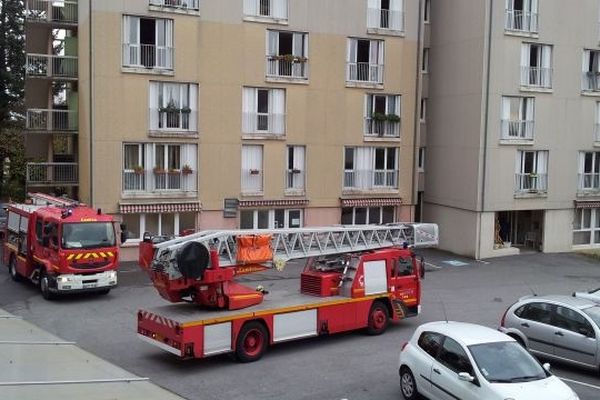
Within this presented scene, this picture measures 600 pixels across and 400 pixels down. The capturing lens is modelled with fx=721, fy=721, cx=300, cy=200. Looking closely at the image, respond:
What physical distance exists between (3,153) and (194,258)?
3720 centimetres

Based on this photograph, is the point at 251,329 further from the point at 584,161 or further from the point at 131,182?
the point at 584,161

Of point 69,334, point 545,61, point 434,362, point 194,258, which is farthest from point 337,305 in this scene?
point 545,61

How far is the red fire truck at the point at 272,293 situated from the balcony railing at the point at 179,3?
15.0 meters

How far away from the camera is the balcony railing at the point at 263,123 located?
31.6m

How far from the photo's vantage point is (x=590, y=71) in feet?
118

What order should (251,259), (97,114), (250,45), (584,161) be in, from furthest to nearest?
(584,161) < (250,45) < (97,114) < (251,259)

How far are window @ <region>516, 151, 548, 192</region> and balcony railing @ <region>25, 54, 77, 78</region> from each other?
21.0 m

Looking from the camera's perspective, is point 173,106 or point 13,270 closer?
point 13,270

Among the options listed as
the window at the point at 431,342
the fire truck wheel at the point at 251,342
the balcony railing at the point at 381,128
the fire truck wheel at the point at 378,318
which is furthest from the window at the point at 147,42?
the window at the point at 431,342

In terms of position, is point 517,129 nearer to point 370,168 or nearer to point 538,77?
point 538,77

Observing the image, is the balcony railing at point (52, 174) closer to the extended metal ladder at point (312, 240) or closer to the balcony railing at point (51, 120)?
the balcony railing at point (51, 120)

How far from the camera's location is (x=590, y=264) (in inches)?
1310

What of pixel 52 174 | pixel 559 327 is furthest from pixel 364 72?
pixel 559 327

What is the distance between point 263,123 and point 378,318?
14944mm
